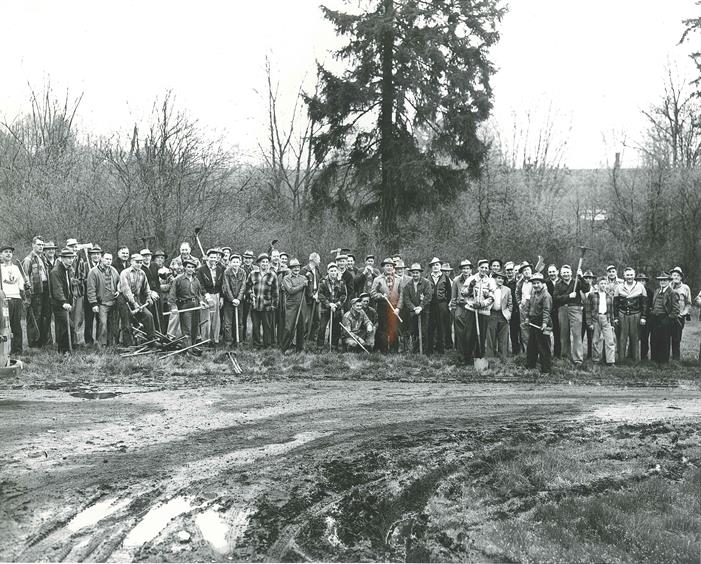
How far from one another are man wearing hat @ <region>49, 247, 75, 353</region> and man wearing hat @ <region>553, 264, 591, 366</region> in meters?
9.92

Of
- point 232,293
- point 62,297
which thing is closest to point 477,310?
point 232,293

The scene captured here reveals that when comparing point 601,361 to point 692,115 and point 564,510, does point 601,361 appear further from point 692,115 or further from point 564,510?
point 692,115

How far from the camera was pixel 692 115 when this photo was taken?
1171 inches

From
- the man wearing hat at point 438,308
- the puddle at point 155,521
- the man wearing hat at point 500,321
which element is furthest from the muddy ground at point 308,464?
the man wearing hat at point 438,308

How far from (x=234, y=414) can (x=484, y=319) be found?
6.55 meters

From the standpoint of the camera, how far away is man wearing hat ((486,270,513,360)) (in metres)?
14.4

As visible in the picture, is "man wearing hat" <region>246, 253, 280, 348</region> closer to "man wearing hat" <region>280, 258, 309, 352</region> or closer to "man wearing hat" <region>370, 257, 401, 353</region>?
"man wearing hat" <region>280, 258, 309, 352</region>

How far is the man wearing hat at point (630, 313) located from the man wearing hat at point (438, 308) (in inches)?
146

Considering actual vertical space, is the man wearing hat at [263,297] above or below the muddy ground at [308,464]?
above

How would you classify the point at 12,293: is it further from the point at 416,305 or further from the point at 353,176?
the point at 353,176

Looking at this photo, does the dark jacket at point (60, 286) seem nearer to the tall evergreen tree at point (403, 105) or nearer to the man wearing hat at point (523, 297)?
the man wearing hat at point (523, 297)

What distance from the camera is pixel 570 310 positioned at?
1467cm

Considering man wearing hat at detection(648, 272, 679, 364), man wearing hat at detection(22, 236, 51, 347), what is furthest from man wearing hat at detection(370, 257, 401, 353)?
man wearing hat at detection(22, 236, 51, 347)

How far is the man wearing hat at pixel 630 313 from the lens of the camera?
1505 centimetres
